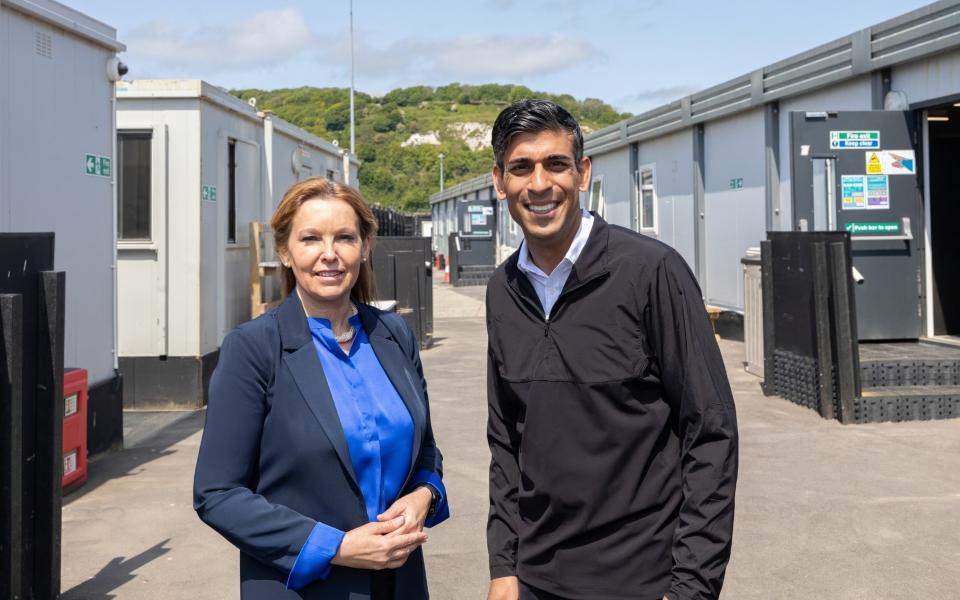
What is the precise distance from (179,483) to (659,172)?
13.4m

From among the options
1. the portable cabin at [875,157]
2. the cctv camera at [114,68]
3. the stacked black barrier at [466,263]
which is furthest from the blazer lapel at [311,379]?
the stacked black barrier at [466,263]

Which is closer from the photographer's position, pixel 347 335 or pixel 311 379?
pixel 311 379

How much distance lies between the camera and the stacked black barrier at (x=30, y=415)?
14.4 ft

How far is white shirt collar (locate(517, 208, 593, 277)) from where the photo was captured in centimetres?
256

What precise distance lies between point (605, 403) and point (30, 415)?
336 centimetres

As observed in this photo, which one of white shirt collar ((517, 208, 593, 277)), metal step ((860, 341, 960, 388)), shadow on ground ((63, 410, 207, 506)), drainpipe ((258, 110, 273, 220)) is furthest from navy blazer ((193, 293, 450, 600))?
drainpipe ((258, 110, 273, 220))

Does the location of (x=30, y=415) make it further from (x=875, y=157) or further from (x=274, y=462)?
(x=875, y=157)

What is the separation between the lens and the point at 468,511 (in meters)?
6.53

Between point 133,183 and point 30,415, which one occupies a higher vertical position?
point 133,183

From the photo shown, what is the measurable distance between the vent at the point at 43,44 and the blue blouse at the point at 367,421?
5847 mm

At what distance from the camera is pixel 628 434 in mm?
2420

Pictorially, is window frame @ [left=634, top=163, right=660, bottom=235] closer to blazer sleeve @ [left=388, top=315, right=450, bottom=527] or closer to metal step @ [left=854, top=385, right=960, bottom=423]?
metal step @ [left=854, top=385, right=960, bottom=423]

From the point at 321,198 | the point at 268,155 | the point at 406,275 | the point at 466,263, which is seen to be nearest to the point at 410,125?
the point at 466,263

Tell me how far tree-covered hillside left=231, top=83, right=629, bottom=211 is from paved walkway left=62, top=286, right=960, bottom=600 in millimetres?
91936
